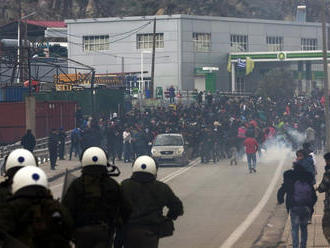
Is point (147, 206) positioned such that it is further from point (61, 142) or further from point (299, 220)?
point (61, 142)

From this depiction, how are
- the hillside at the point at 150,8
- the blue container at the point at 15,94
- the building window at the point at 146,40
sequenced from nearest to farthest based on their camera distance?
the blue container at the point at 15,94 < the building window at the point at 146,40 < the hillside at the point at 150,8

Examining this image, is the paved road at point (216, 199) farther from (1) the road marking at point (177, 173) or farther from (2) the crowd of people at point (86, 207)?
(2) the crowd of people at point (86, 207)

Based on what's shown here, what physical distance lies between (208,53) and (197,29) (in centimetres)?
222

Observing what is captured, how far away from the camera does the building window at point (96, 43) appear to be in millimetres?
77938

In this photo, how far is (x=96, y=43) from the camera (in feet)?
257

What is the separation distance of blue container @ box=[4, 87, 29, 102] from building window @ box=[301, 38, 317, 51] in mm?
43527

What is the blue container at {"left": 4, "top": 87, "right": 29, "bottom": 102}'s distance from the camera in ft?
154

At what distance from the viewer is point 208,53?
255 feet

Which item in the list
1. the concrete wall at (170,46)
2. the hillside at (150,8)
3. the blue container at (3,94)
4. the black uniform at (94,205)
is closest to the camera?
the black uniform at (94,205)

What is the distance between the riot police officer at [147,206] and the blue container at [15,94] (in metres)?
37.7


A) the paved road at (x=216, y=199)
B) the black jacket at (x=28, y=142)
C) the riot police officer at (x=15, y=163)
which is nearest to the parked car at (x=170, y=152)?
the paved road at (x=216, y=199)

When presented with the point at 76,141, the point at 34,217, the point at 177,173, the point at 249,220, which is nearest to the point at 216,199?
the point at 249,220

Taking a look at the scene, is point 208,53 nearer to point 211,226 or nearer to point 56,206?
point 211,226

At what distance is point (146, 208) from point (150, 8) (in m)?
101
